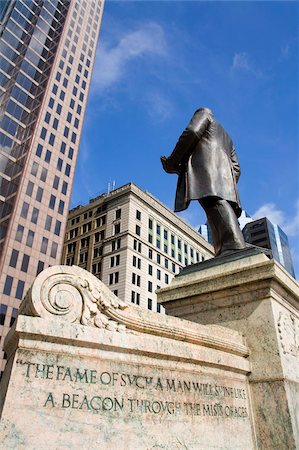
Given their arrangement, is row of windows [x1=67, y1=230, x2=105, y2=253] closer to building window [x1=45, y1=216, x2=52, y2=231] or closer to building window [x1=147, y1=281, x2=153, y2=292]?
building window [x1=147, y1=281, x2=153, y2=292]

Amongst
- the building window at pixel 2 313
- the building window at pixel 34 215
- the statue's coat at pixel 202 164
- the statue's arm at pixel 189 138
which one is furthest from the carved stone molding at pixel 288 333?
the building window at pixel 34 215

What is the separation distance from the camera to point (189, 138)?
21.0 feet

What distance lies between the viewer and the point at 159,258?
61.9 metres

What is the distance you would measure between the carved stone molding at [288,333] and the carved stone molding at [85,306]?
1.54 metres

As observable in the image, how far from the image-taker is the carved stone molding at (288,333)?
4820 millimetres

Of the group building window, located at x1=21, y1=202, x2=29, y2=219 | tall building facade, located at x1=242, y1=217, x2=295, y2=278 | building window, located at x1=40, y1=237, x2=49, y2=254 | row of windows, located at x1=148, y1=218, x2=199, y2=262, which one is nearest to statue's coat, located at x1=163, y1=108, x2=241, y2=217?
building window, located at x1=40, y1=237, x2=49, y2=254

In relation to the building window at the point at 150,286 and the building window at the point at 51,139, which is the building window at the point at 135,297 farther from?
the building window at the point at 51,139

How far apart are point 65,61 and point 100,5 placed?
2183 cm

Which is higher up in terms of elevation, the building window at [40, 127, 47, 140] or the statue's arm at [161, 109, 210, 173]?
the building window at [40, 127, 47, 140]

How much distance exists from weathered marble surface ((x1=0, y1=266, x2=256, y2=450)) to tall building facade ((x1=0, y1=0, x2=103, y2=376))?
132 ft

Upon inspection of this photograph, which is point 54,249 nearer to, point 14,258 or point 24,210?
point 14,258

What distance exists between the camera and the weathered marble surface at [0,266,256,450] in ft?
9.04

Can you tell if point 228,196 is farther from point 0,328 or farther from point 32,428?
point 0,328

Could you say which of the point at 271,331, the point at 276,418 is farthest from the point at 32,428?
the point at 271,331
